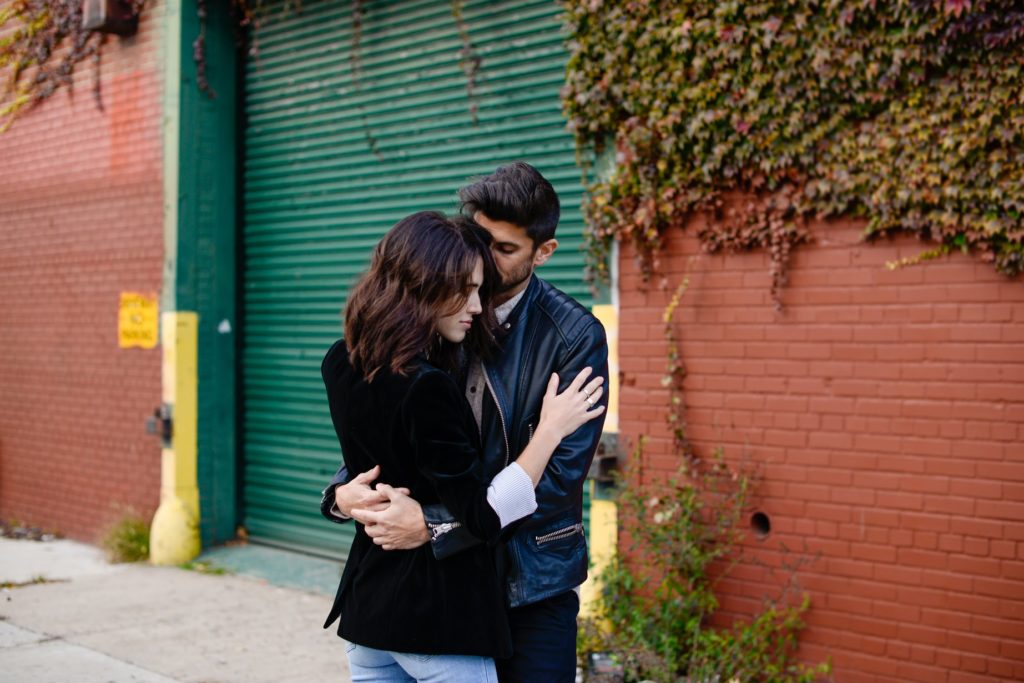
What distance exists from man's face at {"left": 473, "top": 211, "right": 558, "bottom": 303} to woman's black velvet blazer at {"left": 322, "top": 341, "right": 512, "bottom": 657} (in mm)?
500

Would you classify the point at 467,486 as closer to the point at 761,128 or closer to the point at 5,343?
the point at 761,128

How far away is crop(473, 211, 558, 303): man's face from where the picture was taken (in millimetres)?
2846

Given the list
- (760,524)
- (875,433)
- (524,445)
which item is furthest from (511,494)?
(760,524)

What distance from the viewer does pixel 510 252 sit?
2.87 m

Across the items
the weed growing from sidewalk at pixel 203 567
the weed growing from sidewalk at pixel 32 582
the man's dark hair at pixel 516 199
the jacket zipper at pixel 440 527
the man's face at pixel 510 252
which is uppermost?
the man's dark hair at pixel 516 199

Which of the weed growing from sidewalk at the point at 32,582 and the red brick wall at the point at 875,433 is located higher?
the red brick wall at the point at 875,433

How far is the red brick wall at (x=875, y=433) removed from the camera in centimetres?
431

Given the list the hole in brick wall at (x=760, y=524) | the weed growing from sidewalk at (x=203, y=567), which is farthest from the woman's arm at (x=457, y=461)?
the weed growing from sidewalk at (x=203, y=567)

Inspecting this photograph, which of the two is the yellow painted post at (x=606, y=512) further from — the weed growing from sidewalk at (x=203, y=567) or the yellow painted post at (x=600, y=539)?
the weed growing from sidewalk at (x=203, y=567)

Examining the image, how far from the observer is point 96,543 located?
845 centimetres

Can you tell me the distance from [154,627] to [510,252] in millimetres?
4250

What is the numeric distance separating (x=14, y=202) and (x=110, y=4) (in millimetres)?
2405

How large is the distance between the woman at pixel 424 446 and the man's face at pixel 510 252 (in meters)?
0.22

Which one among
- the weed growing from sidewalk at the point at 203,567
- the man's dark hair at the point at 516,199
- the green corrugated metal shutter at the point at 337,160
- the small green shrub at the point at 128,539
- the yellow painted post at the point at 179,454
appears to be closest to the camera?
the man's dark hair at the point at 516,199
